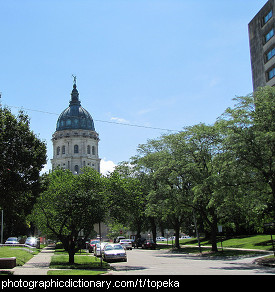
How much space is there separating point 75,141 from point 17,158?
115 metres

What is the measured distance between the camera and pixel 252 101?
896 inches

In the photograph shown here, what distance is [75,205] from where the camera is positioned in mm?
23344

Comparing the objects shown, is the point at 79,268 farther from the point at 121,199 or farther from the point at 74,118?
the point at 74,118

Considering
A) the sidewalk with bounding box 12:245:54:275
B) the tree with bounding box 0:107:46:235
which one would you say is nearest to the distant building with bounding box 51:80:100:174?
the sidewalk with bounding box 12:245:54:275

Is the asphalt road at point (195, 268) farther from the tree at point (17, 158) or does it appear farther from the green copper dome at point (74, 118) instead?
the green copper dome at point (74, 118)

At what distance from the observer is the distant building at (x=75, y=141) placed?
437 feet

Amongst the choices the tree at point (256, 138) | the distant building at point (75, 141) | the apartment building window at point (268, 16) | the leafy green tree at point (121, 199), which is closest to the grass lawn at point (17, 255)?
the leafy green tree at point (121, 199)

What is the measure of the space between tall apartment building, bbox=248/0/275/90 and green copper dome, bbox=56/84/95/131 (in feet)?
292

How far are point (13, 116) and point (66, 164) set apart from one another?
113022mm

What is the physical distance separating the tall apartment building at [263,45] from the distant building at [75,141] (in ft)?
283

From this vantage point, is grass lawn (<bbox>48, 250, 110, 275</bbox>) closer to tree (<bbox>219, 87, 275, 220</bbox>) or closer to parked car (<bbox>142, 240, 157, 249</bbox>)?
tree (<bbox>219, 87, 275, 220</bbox>)

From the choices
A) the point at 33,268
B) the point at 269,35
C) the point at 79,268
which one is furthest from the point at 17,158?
the point at 269,35

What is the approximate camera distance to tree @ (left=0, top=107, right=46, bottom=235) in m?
20.5
